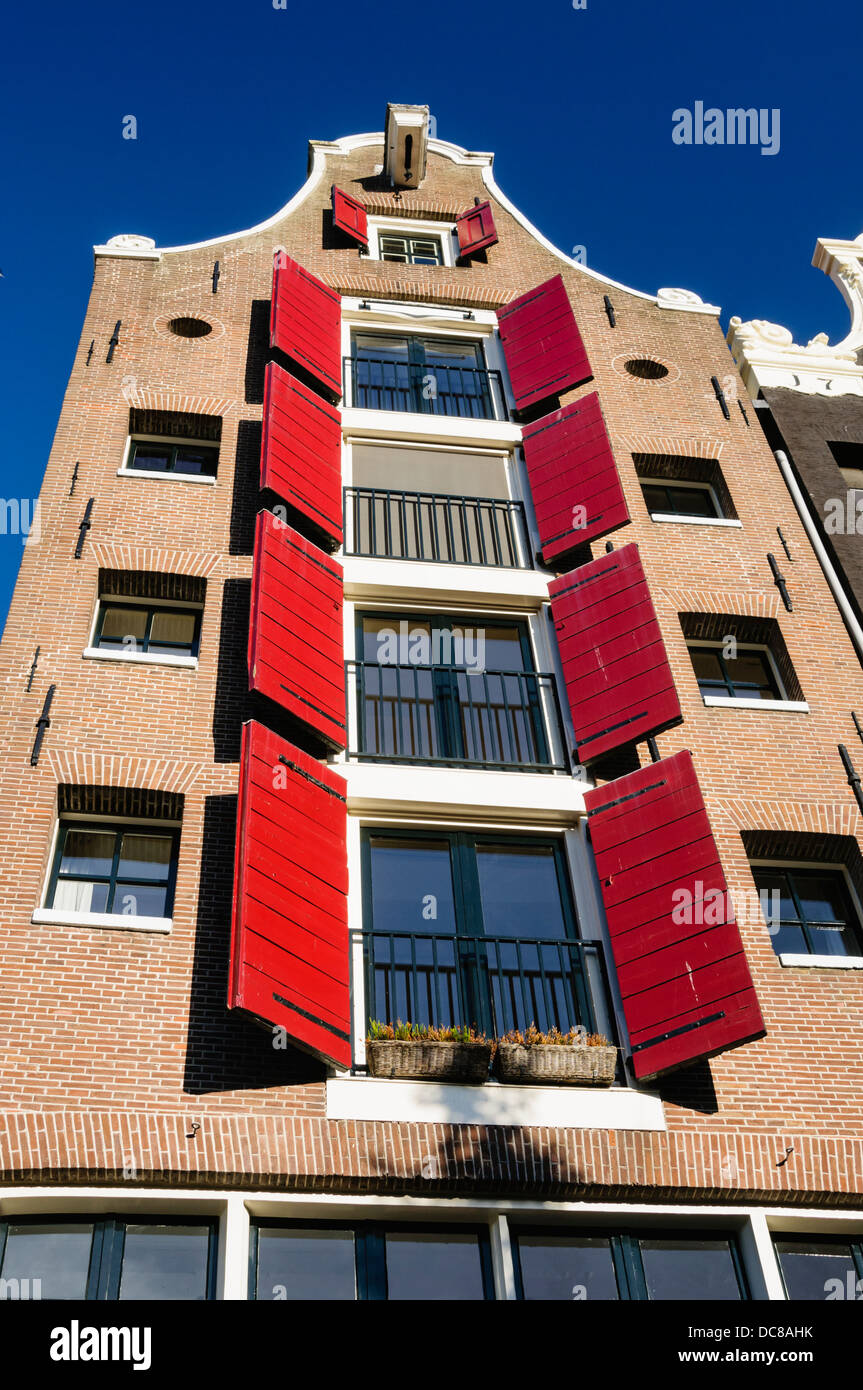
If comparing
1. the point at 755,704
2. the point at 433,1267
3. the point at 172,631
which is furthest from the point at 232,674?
the point at 433,1267

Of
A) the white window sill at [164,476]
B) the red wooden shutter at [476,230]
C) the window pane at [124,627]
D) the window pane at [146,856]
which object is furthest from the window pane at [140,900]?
the red wooden shutter at [476,230]

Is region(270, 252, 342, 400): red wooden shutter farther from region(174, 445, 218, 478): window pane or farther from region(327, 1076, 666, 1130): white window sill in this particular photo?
region(327, 1076, 666, 1130): white window sill

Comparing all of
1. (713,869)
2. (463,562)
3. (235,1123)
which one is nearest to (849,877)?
(713,869)

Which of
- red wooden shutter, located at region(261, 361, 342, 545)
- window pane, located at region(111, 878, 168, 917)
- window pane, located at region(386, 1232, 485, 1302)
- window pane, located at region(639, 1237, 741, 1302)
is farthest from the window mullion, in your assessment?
window pane, located at region(639, 1237, 741, 1302)

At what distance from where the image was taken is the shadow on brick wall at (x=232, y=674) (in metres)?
13.5

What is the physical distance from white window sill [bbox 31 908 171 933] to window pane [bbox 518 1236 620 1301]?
4.09 meters

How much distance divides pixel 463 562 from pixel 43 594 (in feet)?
16.2

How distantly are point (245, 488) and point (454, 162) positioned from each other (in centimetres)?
1119

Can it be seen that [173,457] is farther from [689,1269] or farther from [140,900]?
[689,1269]

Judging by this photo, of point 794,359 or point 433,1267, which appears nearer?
point 433,1267

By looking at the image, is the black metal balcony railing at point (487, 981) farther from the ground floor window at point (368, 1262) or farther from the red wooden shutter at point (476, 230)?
the red wooden shutter at point (476, 230)

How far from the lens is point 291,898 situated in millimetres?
11492

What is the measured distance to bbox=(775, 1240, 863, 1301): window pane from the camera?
10742 millimetres
